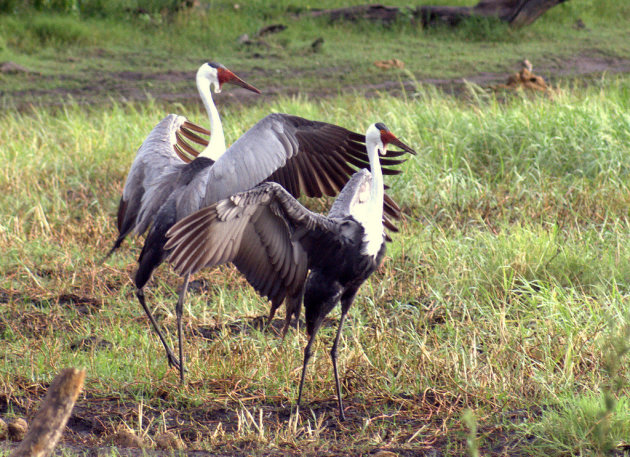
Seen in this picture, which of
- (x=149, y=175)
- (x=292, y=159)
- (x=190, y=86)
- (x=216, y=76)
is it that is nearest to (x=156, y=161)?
(x=149, y=175)

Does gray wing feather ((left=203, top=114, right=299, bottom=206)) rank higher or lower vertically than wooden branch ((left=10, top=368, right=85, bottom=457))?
higher

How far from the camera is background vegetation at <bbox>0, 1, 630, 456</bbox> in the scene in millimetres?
3053

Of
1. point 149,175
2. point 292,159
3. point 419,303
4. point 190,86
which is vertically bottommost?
point 419,303

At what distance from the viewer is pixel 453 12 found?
1102cm

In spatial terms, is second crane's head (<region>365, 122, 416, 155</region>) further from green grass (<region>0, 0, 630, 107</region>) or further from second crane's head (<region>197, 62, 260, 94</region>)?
green grass (<region>0, 0, 630, 107</region>)

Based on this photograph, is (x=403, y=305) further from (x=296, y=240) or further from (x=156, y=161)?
(x=156, y=161)

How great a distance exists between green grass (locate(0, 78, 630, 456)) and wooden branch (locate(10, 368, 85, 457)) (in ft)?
3.00

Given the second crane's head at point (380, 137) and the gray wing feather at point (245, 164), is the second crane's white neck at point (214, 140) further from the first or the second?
the second crane's head at point (380, 137)

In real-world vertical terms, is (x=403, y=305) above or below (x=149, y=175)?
below

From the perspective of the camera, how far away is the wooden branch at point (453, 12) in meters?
10.6

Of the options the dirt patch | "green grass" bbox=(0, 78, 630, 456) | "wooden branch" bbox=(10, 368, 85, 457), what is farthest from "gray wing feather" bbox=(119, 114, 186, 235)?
the dirt patch

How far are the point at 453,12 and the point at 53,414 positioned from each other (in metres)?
9.87

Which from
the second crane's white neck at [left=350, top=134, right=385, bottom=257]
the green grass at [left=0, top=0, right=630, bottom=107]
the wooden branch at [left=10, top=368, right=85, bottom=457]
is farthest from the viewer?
the green grass at [left=0, top=0, right=630, bottom=107]

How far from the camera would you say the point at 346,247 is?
9.87 feet
